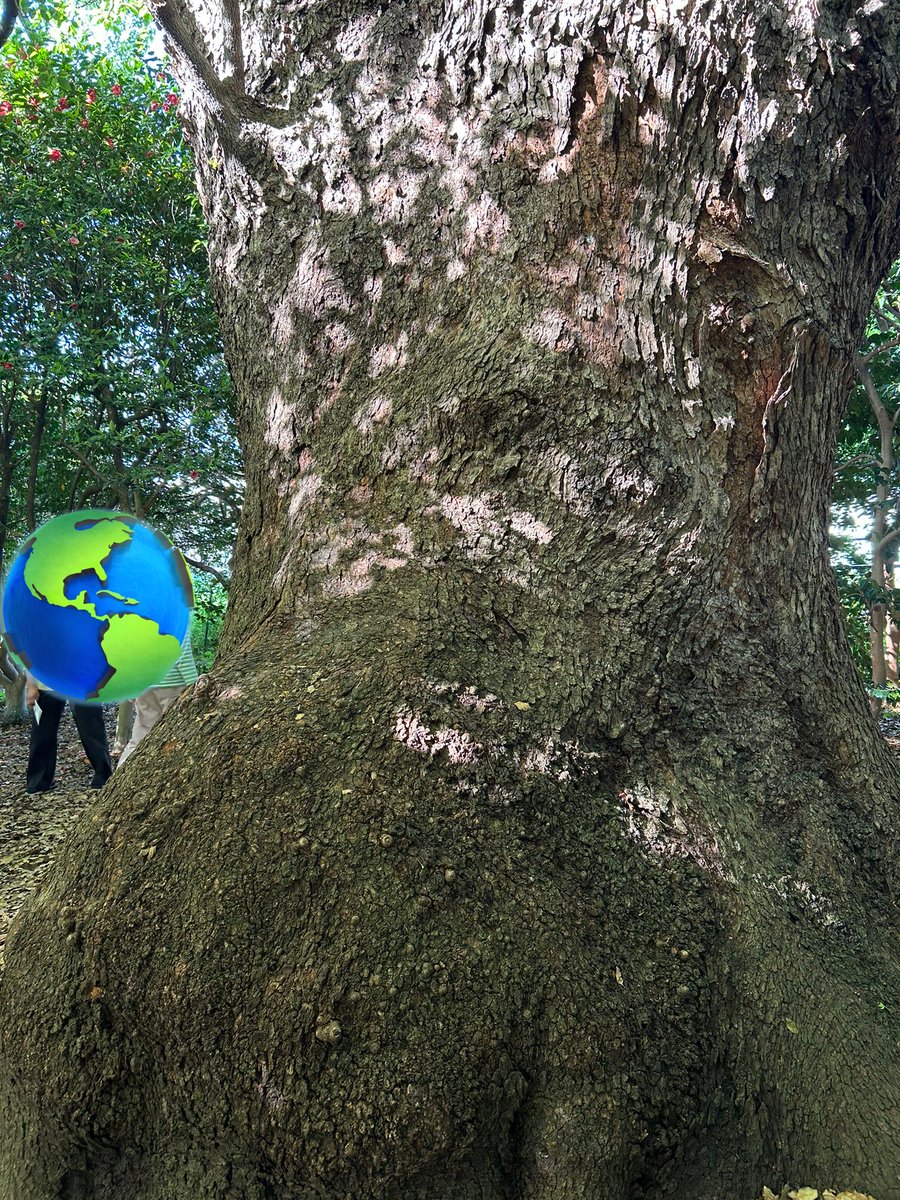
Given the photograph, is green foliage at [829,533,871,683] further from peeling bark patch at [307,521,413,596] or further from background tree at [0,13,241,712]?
background tree at [0,13,241,712]

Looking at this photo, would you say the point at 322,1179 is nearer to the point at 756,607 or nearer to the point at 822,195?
the point at 756,607

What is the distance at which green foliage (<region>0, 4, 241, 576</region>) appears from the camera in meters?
7.75

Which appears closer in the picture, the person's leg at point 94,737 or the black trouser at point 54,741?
the black trouser at point 54,741

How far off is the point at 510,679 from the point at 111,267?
8.20 meters

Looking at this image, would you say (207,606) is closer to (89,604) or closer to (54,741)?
(54,741)

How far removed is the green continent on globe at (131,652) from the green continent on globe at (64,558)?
10 centimetres

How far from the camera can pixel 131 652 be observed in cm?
264

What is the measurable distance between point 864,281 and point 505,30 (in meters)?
1.17

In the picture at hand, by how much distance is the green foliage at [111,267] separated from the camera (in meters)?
7.75

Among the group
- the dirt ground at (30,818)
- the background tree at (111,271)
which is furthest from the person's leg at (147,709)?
the background tree at (111,271)

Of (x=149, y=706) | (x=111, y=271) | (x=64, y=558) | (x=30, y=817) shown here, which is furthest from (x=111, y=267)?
(x=64, y=558)

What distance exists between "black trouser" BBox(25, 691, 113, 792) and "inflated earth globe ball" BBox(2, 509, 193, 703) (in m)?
2.83

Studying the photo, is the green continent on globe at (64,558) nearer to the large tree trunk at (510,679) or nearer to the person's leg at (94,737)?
the large tree trunk at (510,679)

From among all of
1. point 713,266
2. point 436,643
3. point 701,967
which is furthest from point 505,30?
point 701,967
